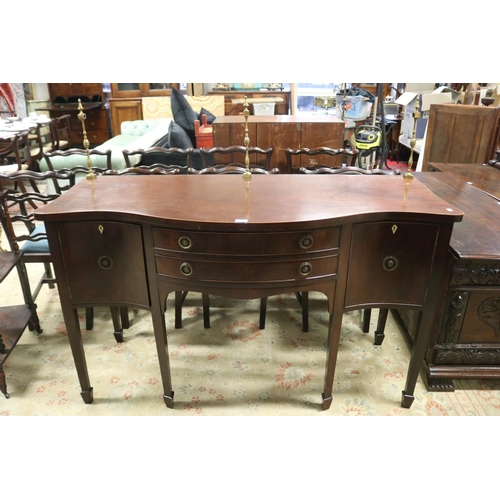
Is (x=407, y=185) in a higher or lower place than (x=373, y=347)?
higher

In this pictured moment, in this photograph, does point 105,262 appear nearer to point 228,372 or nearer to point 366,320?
point 228,372

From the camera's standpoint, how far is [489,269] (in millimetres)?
1428

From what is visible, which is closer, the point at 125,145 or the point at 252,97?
the point at 125,145

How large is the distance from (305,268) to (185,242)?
1.27ft

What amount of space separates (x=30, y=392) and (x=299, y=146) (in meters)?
2.17

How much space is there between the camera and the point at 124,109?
6406 millimetres

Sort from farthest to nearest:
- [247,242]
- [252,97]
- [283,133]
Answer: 1. [252,97]
2. [283,133]
3. [247,242]

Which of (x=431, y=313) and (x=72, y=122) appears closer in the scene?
(x=431, y=313)

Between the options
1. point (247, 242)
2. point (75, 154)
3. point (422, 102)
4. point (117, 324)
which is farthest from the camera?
Result: point (422, 102)

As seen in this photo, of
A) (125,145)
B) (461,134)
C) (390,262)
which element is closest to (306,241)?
(390,262)

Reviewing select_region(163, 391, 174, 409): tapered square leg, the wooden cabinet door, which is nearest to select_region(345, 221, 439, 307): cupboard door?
select_region(163, 391, 174, 409): tapered square leg

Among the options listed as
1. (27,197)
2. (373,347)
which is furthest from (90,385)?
(373,347)

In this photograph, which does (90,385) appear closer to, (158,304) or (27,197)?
(158,304)

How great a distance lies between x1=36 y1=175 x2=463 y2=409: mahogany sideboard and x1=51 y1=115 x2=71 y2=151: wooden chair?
410cm
